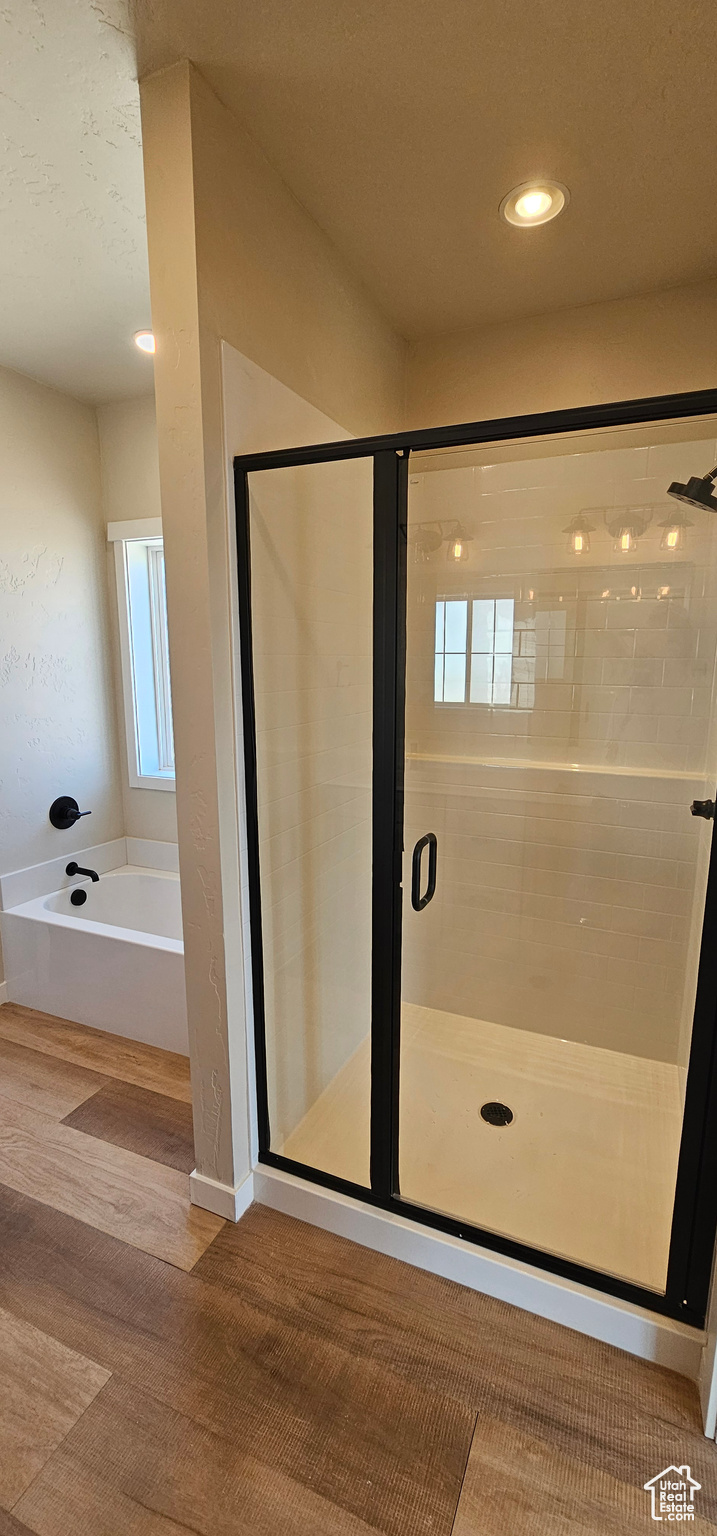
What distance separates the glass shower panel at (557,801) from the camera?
200 cm

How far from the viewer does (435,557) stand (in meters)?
2.36

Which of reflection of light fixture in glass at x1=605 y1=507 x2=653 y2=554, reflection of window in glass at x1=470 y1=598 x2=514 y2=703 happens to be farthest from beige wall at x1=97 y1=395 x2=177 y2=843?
reflection of light fixture in glass at x1=605 y1=507 x2=653 y2=554

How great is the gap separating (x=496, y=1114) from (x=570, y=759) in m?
A: 1.23

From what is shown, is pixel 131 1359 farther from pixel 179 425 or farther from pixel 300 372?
pixel 300 372

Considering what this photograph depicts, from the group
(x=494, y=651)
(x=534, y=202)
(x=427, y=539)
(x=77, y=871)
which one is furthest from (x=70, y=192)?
(x=77, y=871)

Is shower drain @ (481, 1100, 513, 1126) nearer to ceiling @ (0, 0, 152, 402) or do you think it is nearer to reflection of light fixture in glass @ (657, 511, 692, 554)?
reflection of light fixture in glass @ (657, 511, 692, 554)

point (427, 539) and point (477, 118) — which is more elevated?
point (477, 118)

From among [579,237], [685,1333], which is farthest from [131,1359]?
[579,237]

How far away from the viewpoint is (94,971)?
2.52 m

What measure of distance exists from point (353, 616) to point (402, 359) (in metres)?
1.15

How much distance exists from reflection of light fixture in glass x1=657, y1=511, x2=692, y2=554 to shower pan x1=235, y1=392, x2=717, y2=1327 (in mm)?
11

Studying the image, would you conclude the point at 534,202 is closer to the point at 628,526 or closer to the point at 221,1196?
the point at 628,526

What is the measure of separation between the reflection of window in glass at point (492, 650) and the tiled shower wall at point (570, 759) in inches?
1.2

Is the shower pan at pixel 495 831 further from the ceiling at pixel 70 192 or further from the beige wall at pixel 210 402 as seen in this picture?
the ceiling at pixel 70 192
